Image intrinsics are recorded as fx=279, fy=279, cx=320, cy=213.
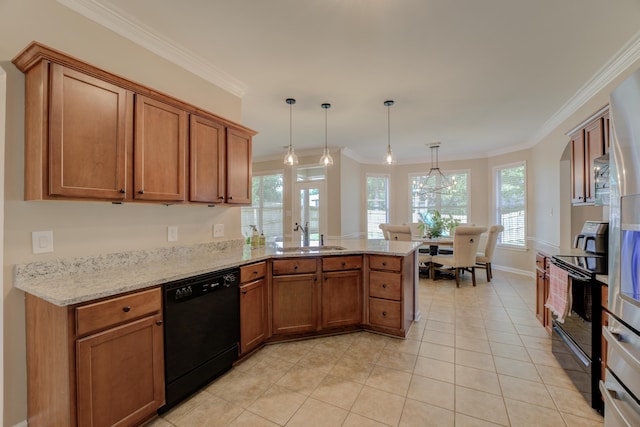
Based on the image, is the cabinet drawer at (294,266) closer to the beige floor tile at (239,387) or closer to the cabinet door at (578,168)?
the beige floor tile at (239,387)

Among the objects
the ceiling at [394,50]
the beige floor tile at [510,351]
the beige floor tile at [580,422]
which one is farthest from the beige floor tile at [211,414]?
the ceiling at [394,50]

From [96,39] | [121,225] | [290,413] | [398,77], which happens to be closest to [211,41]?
[96,39]

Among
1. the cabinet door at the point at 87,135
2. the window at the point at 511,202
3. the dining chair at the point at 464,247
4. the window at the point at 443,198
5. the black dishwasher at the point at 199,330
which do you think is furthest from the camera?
the window at the point at 443,198

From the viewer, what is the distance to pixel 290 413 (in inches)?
69.2

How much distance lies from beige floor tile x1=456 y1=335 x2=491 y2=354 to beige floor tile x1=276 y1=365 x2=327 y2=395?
1403 mm

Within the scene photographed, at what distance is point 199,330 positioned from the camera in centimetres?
192

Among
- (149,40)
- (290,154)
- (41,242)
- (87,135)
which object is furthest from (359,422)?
(149,40)

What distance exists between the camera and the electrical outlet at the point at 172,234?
2388 mm

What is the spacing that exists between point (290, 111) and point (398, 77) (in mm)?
1548

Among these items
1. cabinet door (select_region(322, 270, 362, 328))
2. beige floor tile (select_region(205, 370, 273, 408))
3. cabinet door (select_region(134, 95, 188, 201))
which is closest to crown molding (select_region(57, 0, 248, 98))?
cabinet door (select_region(134, 95, 188, 201))

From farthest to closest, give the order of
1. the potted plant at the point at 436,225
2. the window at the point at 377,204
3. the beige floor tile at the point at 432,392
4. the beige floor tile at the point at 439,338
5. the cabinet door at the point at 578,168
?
the window at the point at 377,204
the potted plant at the point at 436,225
the cabinet door at the point at 578,168
the beige floor tile at the point at 439,338
the beige floor tile at the point at 432,392

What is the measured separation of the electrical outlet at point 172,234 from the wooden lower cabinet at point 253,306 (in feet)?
2.28

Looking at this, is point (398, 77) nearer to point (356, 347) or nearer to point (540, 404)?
point (356, 347)

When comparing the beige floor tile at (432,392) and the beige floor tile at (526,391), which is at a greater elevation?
the beige floor tile at (526,391)
